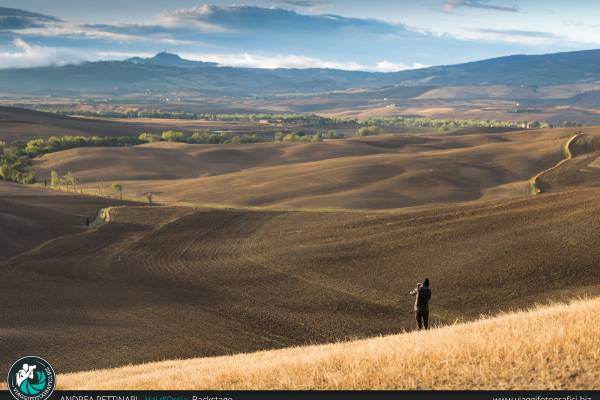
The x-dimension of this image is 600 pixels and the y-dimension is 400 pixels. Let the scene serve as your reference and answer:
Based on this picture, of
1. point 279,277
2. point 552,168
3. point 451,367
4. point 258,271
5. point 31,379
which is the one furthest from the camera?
point 552,168

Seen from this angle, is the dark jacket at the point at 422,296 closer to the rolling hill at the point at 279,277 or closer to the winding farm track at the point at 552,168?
the rolling hill at the point at 279,277

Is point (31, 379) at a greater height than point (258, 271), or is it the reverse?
point (31, 379)

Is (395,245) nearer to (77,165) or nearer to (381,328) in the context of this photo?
(381,328)

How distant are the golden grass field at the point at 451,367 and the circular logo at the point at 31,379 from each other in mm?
1779

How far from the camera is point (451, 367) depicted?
12914mm

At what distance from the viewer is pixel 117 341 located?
32.3m

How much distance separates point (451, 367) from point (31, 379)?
7701 millimetres

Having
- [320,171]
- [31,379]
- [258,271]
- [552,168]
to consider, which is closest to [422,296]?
[31,379]

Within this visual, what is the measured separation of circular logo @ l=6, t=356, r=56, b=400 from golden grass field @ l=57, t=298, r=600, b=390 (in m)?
1.78

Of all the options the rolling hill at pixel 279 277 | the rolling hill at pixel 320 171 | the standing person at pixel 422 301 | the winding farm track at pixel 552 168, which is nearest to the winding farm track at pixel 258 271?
the rolling hill at pixel 279 277

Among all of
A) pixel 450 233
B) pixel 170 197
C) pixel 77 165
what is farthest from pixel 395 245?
pixel 77 165

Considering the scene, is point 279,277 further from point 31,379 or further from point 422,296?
point 31,379

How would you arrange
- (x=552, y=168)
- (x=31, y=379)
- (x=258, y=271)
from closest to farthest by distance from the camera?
(x=31, y=379) < (x=258, y=271) < (x=552, y=168)

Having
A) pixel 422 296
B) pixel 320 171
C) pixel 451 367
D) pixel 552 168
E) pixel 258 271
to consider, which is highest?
pixel 451 367
